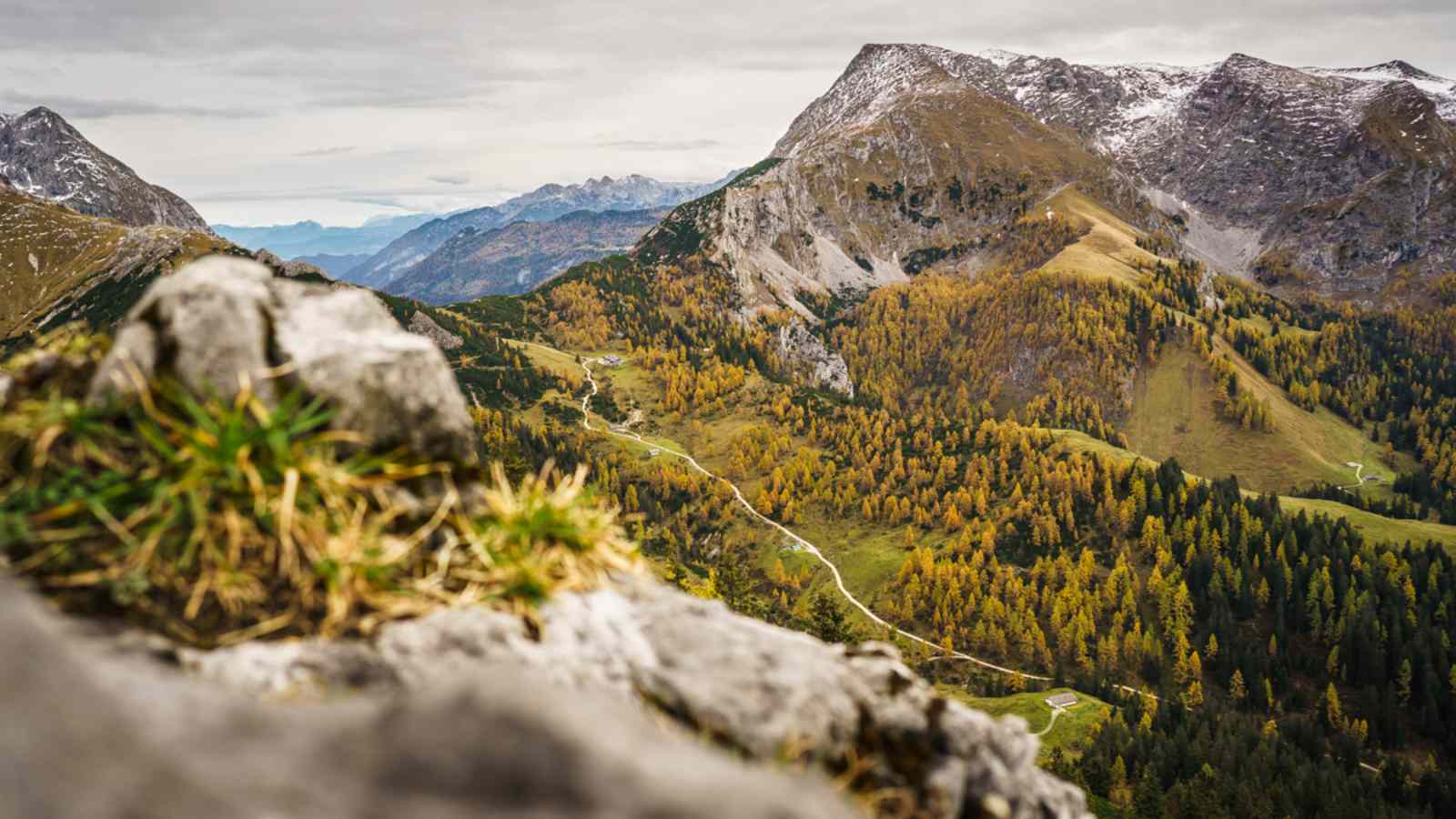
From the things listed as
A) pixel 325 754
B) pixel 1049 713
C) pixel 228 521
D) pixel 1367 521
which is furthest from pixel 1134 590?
pixel 325 754

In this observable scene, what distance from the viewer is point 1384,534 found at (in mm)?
167875

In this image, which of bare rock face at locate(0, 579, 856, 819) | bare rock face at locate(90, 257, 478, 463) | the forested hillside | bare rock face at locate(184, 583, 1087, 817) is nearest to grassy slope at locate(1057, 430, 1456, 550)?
the forested hillside

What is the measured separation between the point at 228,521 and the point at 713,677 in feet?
15.4

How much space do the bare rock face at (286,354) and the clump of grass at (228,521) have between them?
0.27m

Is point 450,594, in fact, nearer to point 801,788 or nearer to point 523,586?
point 523,586

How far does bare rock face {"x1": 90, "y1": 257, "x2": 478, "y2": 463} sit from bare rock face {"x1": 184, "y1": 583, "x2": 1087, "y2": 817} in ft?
8.17

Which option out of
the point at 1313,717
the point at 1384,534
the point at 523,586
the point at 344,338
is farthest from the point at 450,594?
the point at 1384,534

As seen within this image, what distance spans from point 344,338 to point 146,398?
76.2 inches

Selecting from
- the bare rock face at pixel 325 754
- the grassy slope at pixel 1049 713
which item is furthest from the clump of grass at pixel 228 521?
the grassy slope at pixel 1049 713

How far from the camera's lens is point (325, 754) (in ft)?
13.8

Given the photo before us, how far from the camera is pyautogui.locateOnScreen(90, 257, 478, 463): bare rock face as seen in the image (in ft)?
23.7

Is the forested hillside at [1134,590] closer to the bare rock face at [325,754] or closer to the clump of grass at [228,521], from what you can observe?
the clump of grass at [228,521]

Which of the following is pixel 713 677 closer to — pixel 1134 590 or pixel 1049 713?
pixel 1049 713

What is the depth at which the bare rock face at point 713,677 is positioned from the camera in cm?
612
